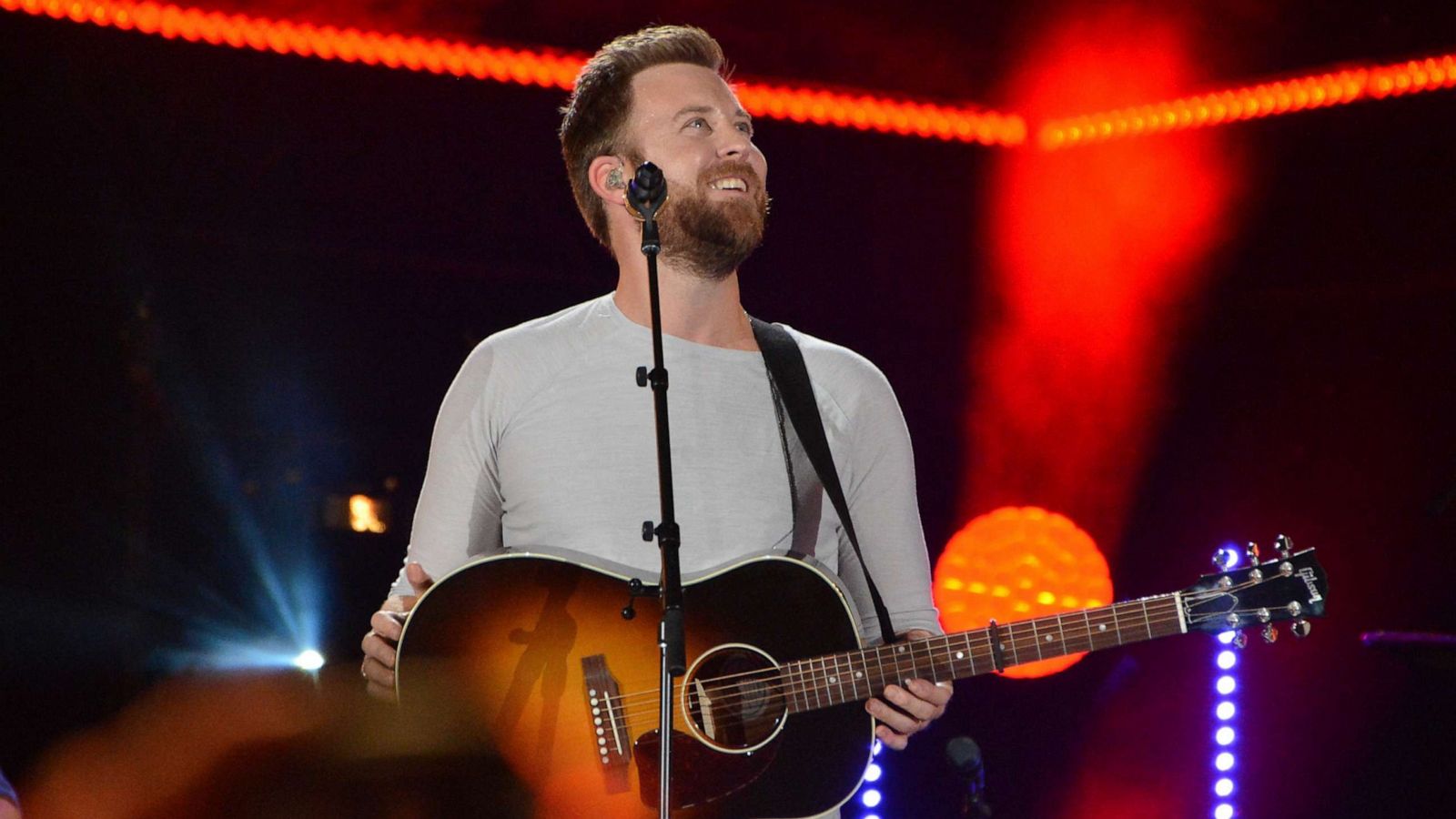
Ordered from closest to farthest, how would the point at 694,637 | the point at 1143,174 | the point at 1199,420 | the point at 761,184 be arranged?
the point at 694,637, the point at 761,184, the point at 1143,174, the point at 1199,420

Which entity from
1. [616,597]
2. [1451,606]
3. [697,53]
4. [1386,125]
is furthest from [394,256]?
[1451,606]

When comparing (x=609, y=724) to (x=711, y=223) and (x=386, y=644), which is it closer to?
(x=386, y=644)

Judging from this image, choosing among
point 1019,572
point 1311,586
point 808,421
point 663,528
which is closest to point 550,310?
point 1019,572

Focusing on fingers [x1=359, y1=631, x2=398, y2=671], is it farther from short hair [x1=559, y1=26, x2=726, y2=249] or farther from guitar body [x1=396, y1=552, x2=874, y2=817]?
short hair [x1=559, y1=26, x2=726, y2=249]

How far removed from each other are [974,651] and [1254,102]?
330 centimetres

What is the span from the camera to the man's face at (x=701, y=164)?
3203 millimetres

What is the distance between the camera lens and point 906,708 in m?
2.88

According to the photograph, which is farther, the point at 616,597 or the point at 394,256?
the point at 394,256

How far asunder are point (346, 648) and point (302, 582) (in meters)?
0.30

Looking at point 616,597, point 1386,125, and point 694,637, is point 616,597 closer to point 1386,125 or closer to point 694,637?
point 694,637

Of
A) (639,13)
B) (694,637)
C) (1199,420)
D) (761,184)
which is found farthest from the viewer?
(1199,420)

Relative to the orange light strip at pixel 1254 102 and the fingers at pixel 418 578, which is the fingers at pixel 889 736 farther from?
the orange light strip at pixel 1254 102

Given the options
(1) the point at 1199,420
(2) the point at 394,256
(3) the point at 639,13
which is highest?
(3) the point at 639,13

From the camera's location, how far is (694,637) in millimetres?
2807
